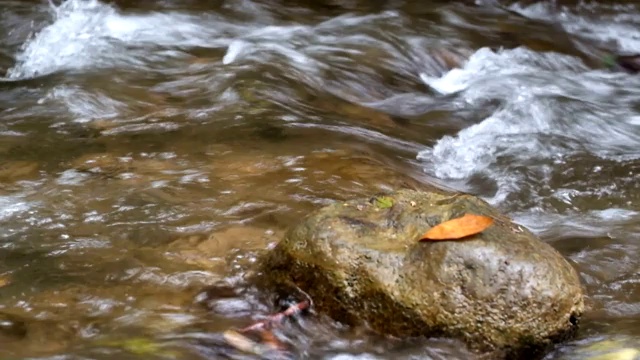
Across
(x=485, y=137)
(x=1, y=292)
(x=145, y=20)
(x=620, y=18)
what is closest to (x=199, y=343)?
(x=1, y=292)

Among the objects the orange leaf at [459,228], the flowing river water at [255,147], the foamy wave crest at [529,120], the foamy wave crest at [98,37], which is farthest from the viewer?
the foamy wave crest at [98,37]

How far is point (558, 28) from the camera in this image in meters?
9.24

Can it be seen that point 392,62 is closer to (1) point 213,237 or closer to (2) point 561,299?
(1) point 213,237

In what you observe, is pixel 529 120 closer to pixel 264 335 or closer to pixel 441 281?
pixel 441 281

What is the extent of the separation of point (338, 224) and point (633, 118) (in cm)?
458

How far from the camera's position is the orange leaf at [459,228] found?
2846 millimetres

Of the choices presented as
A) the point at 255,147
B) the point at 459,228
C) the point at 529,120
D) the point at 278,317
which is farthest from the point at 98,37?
the point at 459,228

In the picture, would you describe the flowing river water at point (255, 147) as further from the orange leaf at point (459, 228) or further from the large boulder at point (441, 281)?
the orange leaf at point (459, 228)

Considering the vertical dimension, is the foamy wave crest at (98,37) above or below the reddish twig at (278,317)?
above

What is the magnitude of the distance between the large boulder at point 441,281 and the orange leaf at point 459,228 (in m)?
0.03

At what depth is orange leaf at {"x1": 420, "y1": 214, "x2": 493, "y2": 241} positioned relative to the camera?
2.85m

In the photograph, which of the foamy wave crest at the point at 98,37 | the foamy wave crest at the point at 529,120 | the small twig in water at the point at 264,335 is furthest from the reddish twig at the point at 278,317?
the foamy wave crest at the point at 98,37

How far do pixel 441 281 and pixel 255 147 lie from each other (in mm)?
2268

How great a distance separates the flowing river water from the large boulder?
97mm
